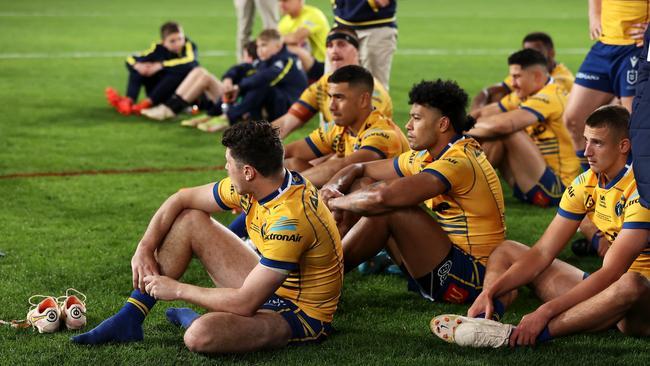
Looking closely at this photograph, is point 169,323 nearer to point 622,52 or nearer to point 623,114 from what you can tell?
point 623,114

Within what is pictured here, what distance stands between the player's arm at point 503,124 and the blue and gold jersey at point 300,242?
3.48 m

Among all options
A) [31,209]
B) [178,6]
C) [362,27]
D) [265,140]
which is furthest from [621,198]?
[178,6]

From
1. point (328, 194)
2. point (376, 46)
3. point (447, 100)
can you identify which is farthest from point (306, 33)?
point (447, 100)

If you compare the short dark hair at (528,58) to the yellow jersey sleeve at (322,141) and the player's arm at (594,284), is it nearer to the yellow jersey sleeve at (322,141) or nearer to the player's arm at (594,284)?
the yellow jersey sleeve at (322,141)

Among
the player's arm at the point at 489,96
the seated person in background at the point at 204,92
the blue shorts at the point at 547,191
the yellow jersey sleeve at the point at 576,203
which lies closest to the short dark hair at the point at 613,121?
the yellow jersey sleeve at the point at 576,203

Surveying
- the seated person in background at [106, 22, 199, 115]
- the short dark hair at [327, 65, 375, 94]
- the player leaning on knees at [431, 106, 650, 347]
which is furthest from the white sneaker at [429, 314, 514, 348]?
the seated person in background at [106, 22, 199, 115]

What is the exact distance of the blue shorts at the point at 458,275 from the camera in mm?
5969

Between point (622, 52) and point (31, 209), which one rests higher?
point (622, 52)

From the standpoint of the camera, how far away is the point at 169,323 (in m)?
5.62

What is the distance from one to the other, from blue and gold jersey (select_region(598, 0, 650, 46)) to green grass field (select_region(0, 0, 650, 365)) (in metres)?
1.55

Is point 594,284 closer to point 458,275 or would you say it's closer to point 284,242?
point 458,275

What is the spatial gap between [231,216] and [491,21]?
58.7ft

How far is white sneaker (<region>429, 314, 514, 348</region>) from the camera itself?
17.2 ft

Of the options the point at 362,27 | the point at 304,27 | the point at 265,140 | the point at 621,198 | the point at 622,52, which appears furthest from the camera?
the point at 304,27
